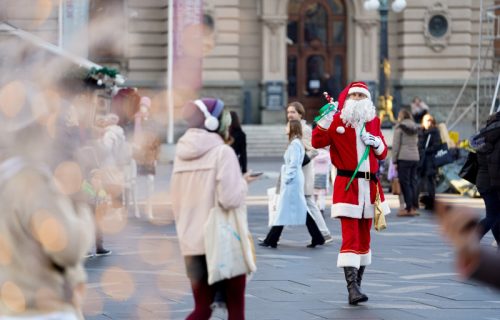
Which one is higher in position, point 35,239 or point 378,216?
point 35,239

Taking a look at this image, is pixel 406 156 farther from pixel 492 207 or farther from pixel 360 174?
pixel 360 174

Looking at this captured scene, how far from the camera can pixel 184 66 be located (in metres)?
35.8

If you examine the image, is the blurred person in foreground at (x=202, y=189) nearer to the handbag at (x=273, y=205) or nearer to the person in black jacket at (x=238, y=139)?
the handbag at (x=273, y=205)

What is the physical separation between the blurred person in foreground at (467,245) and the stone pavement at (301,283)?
3395 mm

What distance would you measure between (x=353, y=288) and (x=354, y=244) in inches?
15.3

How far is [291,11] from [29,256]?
37323 mm

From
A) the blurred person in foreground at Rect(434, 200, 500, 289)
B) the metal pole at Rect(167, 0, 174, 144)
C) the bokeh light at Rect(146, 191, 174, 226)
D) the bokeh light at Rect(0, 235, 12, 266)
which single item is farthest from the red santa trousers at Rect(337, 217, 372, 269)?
the metal pole at Rect(167, 0, 174, 144)

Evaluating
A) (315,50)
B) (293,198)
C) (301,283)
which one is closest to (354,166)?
(301,283)

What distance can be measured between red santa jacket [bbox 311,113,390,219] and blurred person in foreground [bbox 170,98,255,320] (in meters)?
2.99

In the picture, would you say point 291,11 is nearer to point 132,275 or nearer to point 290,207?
point 290,207

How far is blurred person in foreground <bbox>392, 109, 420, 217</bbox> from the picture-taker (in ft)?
60.6

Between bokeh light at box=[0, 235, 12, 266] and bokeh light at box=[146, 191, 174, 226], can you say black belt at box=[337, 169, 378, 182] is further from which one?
bokeh light at box=[146, 191, 174, 226]

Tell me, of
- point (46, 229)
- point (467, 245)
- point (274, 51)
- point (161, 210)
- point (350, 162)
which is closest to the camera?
point (467, 245)

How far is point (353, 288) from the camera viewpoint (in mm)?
9805
